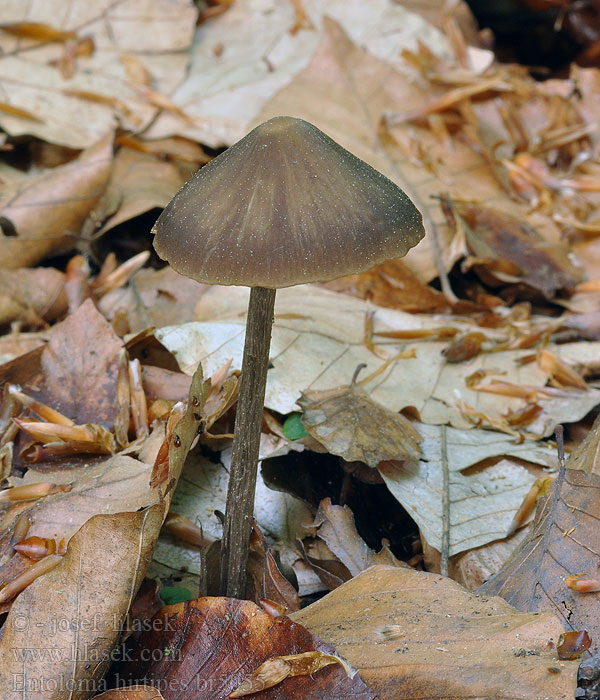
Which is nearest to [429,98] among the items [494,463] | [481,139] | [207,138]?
[481,139]

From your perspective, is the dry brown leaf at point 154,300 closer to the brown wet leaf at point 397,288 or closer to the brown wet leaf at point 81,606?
the brown wet leaf at point 397,288

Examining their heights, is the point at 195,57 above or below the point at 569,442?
above

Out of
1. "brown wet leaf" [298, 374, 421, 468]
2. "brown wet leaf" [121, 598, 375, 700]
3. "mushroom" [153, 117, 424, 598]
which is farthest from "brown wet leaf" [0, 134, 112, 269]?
"brown wet leaf" [121, 598, 375, 700]

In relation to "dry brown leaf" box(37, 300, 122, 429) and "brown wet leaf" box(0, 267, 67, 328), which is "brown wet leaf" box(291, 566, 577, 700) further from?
"brown wet leaf" box(0, 267, 67, 328)

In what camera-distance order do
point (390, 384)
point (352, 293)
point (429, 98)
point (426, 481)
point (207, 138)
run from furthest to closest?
point (429, 98)
point (207, 138)
point (352, 293)
point (390, 384)
point (426, 481)

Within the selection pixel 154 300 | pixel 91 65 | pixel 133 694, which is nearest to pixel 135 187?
pixel 154 300

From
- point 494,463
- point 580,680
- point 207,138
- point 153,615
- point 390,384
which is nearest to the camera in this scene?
point 580,680

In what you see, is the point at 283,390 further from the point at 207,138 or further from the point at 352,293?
the point at 207,138
